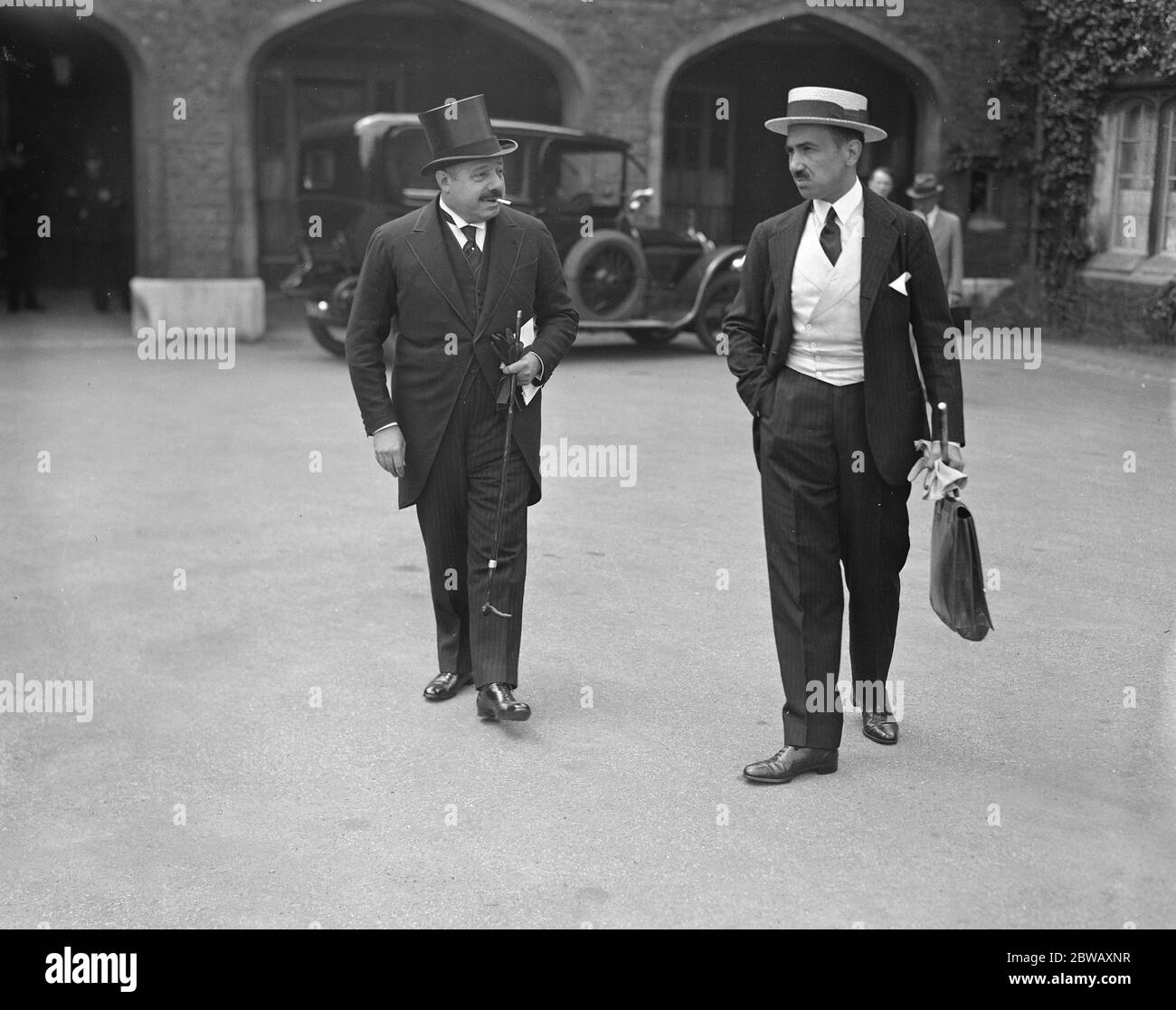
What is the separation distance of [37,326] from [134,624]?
12.0 metres

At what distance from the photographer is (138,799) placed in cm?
427

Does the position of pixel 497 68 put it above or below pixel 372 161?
above

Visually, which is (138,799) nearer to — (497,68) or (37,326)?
(37,326)

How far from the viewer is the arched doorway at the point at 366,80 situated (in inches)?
826

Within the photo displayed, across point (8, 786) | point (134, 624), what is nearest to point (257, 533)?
point (134, 624)

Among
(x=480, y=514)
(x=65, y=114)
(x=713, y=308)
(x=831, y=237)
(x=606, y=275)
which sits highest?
(x=65, y=114)

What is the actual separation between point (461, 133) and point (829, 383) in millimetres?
1354

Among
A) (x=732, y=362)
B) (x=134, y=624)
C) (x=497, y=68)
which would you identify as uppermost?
(x=497, y=68)

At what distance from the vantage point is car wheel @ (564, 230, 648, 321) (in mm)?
14219

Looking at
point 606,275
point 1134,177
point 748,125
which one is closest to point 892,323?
point 606,275

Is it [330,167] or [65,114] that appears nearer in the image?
[330,167]

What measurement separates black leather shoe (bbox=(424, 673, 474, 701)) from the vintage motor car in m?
8.66

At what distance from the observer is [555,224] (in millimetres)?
14602

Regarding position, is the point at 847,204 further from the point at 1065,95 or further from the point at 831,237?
the point at 1065,95
